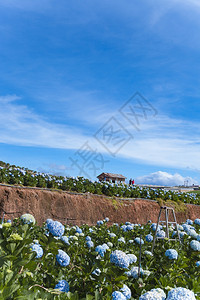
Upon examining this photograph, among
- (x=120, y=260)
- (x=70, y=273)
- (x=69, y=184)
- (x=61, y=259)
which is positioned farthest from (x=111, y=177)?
(x=120, y=260)

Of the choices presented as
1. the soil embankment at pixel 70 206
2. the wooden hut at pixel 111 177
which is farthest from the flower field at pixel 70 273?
the wooden hut at pixel 111 177

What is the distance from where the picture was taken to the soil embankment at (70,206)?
936cm

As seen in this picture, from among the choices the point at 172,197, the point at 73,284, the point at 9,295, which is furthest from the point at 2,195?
the point at 172,197

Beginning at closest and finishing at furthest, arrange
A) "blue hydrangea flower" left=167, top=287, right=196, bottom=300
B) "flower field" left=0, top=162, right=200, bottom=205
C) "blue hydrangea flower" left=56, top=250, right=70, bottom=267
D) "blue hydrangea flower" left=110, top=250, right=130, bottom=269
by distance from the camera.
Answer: "blue hydrangea flower" left=167, top=287, right=196, bottom=300 → "blue hydrangea flower" left=110, top=250, right=130, bottom=269 → "blue hydrangea flower" left=56, top=250, right=70, bottom=267 → "flower field" left=0, top=162, right=200, bottom=205

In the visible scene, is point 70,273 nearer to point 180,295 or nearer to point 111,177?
point 180,295

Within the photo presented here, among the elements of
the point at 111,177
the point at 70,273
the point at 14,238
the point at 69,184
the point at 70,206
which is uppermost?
the point at 111,177

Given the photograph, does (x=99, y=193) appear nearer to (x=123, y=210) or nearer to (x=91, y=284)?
(x=123, y=210)

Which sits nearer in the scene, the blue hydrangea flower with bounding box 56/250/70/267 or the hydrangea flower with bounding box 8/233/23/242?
the hydrangea flower with bounding box 8/233/23/242

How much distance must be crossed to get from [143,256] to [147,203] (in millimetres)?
10450

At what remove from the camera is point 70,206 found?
424 inches

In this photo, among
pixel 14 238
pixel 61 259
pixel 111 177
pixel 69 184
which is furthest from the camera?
pixel 111 177

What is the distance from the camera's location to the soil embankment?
30.7 feet

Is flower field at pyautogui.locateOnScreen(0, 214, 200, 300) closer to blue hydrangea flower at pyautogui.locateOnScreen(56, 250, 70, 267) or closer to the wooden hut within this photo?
blue hydrangea flower at pyautogui.locateOnScreen(56, 250, 70, 267)

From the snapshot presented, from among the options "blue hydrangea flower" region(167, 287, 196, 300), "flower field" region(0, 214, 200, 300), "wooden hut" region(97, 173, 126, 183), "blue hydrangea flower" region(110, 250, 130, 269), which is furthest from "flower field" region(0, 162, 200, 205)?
"blue hydrangea flower" region(167, 287, 196, 300)
